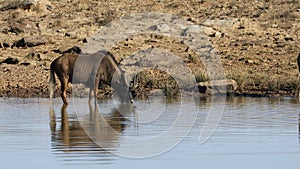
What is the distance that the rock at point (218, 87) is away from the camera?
18484mm

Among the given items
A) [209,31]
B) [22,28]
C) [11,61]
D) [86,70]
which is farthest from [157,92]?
[22,28]

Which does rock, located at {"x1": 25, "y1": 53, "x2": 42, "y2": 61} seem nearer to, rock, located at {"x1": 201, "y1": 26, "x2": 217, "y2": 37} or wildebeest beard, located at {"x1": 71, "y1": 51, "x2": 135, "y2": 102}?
wildebeest beard, located at {"x1": 71, "y1": 51, "x2": 135, "y2": 102}

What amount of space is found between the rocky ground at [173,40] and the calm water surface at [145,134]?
3.01 meters

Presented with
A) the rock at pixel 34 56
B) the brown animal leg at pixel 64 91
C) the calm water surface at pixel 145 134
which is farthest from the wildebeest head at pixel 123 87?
the rock at pixel 34 56

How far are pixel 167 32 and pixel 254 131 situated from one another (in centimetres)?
1575

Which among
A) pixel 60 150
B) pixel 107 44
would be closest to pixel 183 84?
pixel 107 44

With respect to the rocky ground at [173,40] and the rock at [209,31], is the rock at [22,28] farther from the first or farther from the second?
the rock at [209,31]

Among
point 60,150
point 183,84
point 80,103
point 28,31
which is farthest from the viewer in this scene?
point 28,31

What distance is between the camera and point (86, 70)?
1838 cm

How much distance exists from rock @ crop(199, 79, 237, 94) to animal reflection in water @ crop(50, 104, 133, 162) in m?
3.30

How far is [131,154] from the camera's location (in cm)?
968

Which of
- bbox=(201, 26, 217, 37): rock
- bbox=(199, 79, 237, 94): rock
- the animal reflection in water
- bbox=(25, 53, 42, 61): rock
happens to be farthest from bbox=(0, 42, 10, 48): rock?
the animal reflection in water

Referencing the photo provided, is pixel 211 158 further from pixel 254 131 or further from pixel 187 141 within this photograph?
pixel 254 131

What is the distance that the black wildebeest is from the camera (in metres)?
18.1
